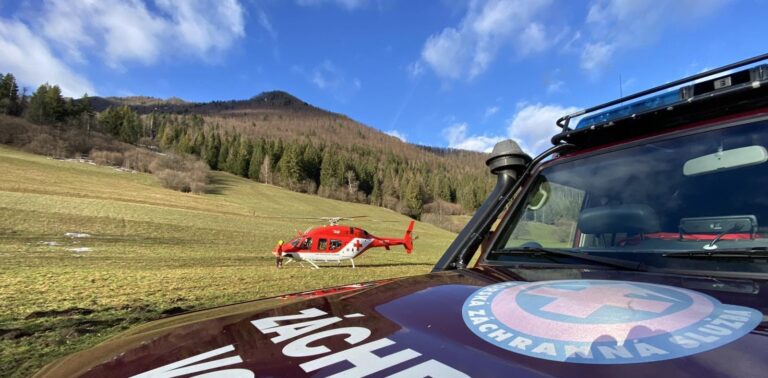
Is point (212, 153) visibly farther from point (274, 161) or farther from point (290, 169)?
point (290, 169)

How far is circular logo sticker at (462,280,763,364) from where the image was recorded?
913 millimetres

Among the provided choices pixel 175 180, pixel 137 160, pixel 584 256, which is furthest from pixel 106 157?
pixel 584 256

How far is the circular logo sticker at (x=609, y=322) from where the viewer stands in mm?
913

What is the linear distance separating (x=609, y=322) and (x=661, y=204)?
1181mm

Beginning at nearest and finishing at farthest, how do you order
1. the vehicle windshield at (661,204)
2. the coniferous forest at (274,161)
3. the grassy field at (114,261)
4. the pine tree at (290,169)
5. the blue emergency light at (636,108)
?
1. the vehicle windshield at (661,204)
2. the blue emergency light at (636,108)
3. the grassy field at (114,261)
4. the coniferous forest at (274,161)
5. the pine tree at (290,169)

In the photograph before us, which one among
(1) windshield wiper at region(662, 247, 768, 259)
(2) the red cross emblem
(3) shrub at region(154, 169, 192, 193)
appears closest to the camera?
(2) the red cross emblem

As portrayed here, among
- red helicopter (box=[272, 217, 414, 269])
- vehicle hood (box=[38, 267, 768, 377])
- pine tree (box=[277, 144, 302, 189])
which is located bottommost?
red helicopter (box=[272, 217, 414, 269])

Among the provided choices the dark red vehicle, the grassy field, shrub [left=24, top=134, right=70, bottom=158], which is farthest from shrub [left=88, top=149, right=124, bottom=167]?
the dark red vehicle

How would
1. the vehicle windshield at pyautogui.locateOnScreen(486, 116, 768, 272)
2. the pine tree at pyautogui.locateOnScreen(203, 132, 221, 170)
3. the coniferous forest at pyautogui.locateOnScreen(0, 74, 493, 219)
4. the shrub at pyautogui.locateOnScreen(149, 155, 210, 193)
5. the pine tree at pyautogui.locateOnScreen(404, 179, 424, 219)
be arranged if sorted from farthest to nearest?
the pine tree at pyautogui.locateOnScreen(203, 132, 221, 170), the pine tree at pyautogui.locateOnScreen(404, 179, 424, 219), the coniferous forest at pyautogui.locateOnScreen(0, 74, 493, 219), the shrub at pyautogui.locateOnScreen(149, 155, 210, 193), the vehicle windshield at pyautogui.locateOnScreen(486, 116, 768, 272)

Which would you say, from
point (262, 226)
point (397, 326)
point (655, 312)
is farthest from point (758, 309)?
point (262, 226)

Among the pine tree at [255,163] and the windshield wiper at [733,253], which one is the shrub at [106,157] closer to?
the pine tree at [255,163]

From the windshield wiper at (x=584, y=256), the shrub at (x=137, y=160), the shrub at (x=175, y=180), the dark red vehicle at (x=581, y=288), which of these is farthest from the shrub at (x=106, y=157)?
the windshield wiper at (x=584, y=256)

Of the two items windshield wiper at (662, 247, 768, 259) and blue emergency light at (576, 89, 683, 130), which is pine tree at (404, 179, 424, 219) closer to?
blue emergency light at (576, 89, 683, 130)

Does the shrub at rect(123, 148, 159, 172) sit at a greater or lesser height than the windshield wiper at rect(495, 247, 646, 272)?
greater
